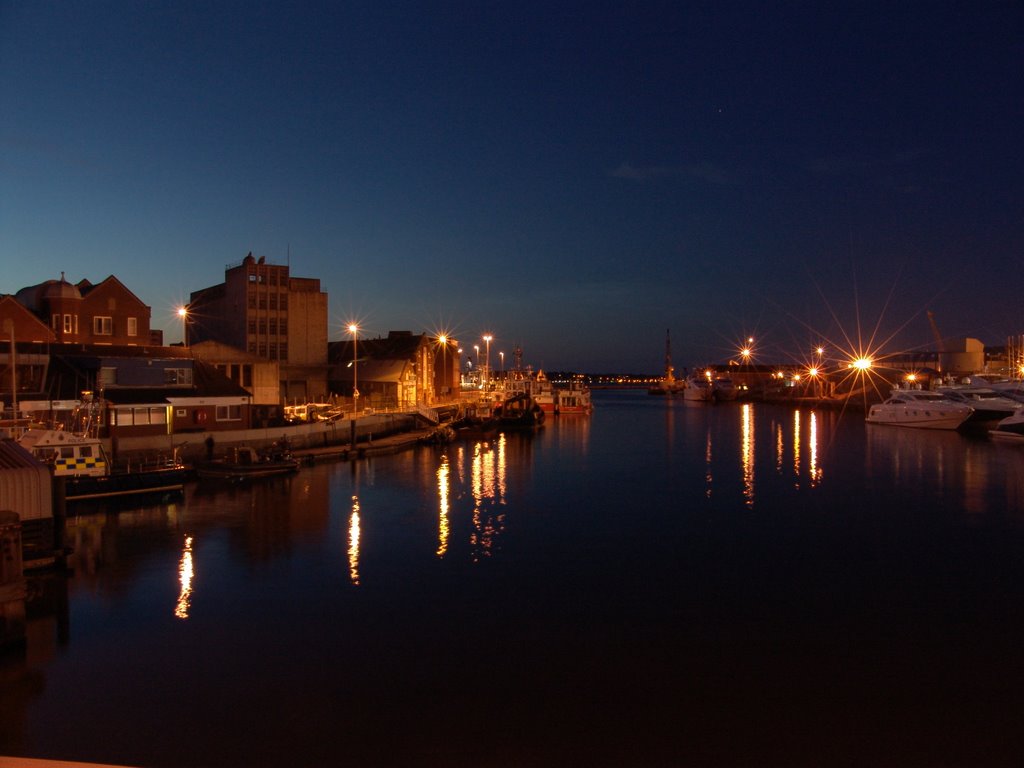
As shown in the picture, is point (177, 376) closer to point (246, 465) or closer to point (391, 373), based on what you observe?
point (246, 465)

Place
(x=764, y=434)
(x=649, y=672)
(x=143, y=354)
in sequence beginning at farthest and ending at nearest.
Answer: (x=764, y=434) < (x=143, y=354) < (x=649, y=672)

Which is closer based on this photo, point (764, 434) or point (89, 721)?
point (89, 721)

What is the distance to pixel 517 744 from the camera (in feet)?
33.9

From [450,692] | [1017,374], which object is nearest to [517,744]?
[450,692]

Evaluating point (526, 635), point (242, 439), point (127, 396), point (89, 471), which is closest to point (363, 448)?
point (242, 439)

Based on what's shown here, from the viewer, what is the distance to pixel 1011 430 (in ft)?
172

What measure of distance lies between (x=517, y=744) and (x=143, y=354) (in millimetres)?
36797

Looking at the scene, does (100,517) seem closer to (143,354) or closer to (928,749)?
(143,354)

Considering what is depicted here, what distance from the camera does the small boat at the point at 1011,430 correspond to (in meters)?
51.7

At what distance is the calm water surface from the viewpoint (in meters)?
10.5

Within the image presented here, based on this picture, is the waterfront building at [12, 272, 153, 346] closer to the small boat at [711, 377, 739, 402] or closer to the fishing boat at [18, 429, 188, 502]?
the fishing boat at [18, 429, 188, 502]

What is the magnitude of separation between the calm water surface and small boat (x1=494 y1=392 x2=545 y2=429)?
34.5 metres

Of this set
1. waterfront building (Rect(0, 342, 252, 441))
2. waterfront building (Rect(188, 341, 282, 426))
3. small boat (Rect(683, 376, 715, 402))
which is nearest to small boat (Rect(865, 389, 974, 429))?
waterfront building (Rect(188, 341, 282, 426))

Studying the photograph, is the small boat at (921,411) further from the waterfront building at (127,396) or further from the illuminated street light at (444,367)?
the waterfront building at (127,396)
